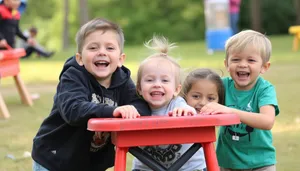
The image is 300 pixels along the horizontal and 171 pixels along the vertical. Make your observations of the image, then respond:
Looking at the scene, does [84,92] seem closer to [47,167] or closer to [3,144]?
[47,167]

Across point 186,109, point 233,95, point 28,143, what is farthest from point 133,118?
point 28,143

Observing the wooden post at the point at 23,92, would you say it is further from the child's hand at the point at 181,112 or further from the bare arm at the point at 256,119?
the child's hand at the point at 181,112

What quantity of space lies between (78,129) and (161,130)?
674mm

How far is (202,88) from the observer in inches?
163

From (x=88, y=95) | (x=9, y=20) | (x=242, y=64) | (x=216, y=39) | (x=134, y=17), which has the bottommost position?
(x=88, y=95)

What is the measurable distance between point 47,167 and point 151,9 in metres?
44.2

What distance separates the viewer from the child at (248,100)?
4012 millimetres

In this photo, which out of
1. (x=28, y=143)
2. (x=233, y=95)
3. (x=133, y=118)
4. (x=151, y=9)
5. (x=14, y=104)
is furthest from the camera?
(x=151, y=9)

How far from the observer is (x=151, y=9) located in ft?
156

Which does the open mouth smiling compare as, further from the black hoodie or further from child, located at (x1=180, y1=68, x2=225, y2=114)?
child, located at (x1=180, y1=68, x2=225, y2=114)

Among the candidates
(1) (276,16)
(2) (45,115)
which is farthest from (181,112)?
(1) (276,16)

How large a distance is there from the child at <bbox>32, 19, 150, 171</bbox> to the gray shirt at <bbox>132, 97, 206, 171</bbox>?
0.16m

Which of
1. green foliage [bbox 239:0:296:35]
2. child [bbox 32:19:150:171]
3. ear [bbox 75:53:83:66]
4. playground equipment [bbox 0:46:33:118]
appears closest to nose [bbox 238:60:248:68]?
child [bbox 32:19:150:171]

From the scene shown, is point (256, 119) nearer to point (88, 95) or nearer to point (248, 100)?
point (248, 100)
